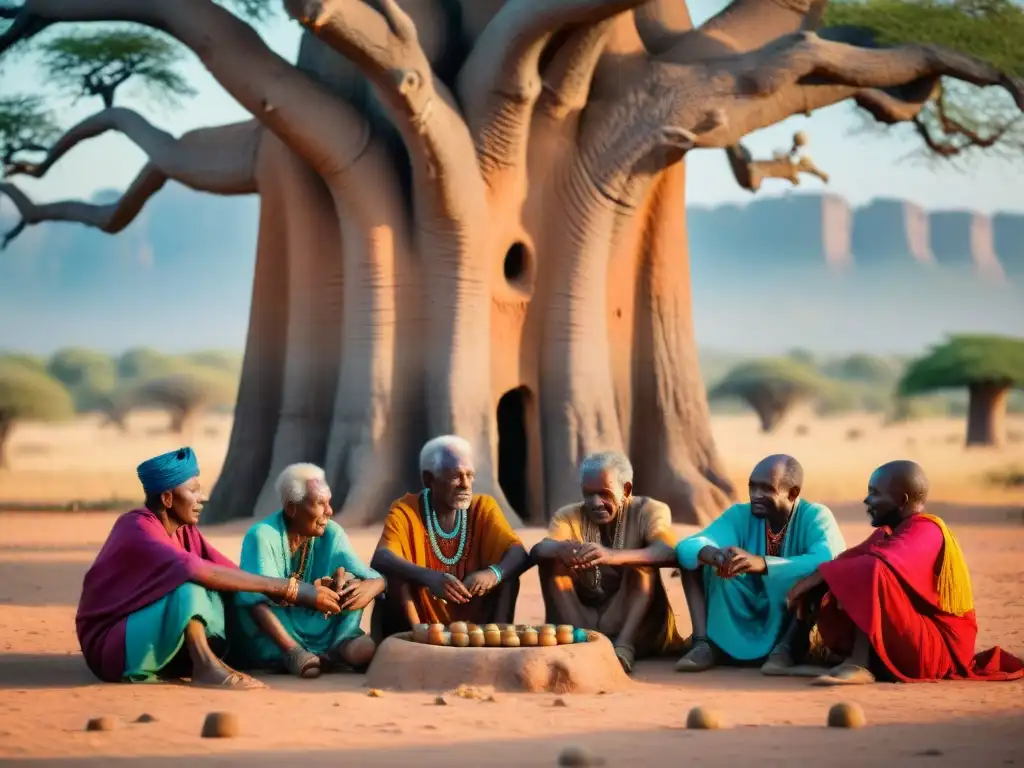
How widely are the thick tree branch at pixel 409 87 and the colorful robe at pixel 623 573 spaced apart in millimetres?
5247

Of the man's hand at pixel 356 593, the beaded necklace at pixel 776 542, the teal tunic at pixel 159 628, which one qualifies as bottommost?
the teal tunic at pixel 159 628

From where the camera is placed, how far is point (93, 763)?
236 inches

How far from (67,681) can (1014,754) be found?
3988 mm

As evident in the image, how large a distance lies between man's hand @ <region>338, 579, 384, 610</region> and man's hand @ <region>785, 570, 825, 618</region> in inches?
71.6

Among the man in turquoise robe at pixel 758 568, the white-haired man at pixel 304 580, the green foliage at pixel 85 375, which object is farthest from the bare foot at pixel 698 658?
the green foliage at pixel 85 375

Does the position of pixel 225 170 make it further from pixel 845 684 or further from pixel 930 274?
pixel 930 274

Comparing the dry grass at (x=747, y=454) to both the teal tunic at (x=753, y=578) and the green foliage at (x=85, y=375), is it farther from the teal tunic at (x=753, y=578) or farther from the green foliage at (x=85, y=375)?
the teal tunic at (x=753, y=578)

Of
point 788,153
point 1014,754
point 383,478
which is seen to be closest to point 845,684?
point 1014,754

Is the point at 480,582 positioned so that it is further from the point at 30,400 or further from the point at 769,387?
the point at 769,387

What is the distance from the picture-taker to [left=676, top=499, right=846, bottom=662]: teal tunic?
827 cm

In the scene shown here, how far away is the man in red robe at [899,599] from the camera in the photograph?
304 inches

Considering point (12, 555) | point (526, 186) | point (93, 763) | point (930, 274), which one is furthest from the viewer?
point (930, 274)

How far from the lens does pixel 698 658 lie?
8289 millimetres

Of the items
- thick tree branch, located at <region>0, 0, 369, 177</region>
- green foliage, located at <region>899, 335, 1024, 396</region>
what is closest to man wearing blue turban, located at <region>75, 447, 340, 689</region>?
thick tree branch, located at <region>0, 0, 369, 177</region>
